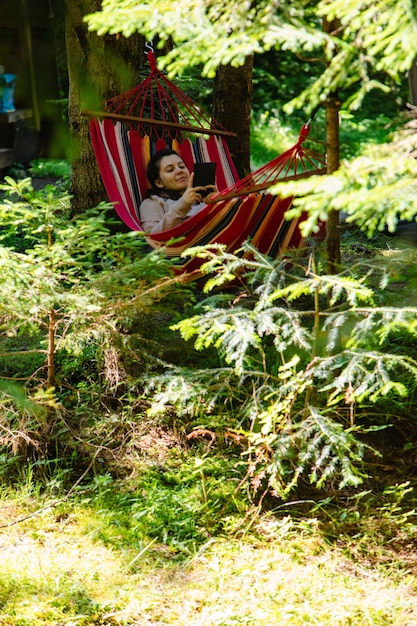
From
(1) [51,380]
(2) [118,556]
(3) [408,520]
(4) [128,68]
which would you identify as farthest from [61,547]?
(4) [128,68]

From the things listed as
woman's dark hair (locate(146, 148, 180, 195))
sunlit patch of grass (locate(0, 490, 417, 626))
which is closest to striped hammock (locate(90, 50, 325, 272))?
woman's dark hair (locate(146, 148, 180, 195))

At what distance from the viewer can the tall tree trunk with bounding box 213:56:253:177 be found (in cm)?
447

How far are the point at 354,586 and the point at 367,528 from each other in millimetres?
258

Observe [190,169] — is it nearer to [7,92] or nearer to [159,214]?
[159,214]

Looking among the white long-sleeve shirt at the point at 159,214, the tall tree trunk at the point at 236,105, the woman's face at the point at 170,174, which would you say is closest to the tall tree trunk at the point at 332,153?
the white long-sleeve shirt at the point at 159,214

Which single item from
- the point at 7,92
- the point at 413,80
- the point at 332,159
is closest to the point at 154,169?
the point at 413,80

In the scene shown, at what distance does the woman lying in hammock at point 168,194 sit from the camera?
11.9ft

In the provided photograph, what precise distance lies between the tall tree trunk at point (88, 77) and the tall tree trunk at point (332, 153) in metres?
1.60

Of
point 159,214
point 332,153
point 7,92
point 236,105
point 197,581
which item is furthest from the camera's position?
point 7,92

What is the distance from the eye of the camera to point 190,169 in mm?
4008

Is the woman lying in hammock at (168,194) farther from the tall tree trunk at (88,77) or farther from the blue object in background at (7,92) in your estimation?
the blue object in background at (7,92)

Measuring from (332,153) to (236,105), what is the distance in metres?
2.28

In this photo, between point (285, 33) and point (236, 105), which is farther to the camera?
point (236, 105)

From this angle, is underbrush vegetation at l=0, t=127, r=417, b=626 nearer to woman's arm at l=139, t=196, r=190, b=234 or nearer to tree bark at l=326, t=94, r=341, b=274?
tree bark at l=326, t=94, r=341, b=274
